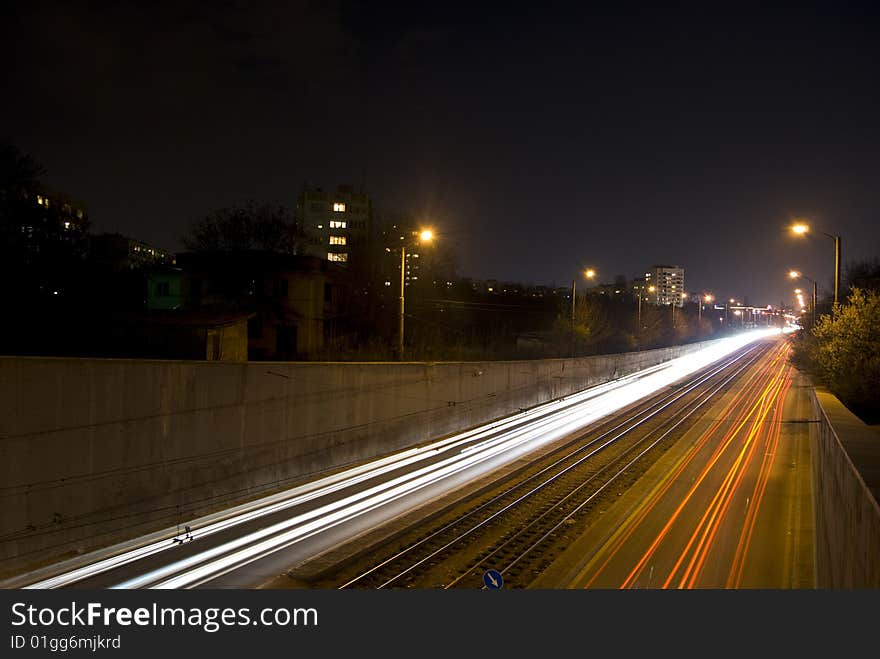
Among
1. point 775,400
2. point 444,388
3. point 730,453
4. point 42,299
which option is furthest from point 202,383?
point 775,400

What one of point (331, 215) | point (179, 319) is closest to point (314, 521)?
point (179, 319)

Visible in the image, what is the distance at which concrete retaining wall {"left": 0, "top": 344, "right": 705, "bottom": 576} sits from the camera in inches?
387

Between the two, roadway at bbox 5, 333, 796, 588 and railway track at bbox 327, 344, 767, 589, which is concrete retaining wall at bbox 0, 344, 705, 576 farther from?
railway track at bbox 327, 344, 767, 589

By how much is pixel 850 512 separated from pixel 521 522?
6.96 meters

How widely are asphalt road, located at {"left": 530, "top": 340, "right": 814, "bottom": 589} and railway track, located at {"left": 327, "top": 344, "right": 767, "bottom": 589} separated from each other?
1.90 feet

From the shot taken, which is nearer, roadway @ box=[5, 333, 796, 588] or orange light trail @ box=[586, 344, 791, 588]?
roadway @ box=[5, 333, 796, 588]

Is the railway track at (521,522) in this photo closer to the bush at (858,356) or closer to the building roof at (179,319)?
the bush at (858,356)

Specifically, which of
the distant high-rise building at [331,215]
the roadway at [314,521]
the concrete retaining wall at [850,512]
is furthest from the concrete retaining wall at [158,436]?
the distant high-rise building at [331,215]

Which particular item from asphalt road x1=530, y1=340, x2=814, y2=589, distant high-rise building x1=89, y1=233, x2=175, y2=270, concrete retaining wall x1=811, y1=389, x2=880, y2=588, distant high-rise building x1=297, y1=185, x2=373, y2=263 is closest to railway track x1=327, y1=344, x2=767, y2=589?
asphalt road x1=530, y1=340, x2=814, y2=589

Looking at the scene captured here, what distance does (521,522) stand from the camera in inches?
498

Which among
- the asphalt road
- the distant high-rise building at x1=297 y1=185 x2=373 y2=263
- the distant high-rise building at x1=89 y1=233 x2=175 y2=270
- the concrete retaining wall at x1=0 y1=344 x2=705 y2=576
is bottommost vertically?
the asphalt road

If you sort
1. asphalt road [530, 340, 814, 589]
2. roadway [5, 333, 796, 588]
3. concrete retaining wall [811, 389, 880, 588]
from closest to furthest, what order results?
concrete retaining wall [811, 389, 880, 588], roadway [5, 333, 796, 588], asphalt road [530, 340, 814, 589]

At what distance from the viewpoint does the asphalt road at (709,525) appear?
1020cm

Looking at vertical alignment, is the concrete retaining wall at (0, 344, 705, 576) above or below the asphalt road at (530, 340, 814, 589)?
above
